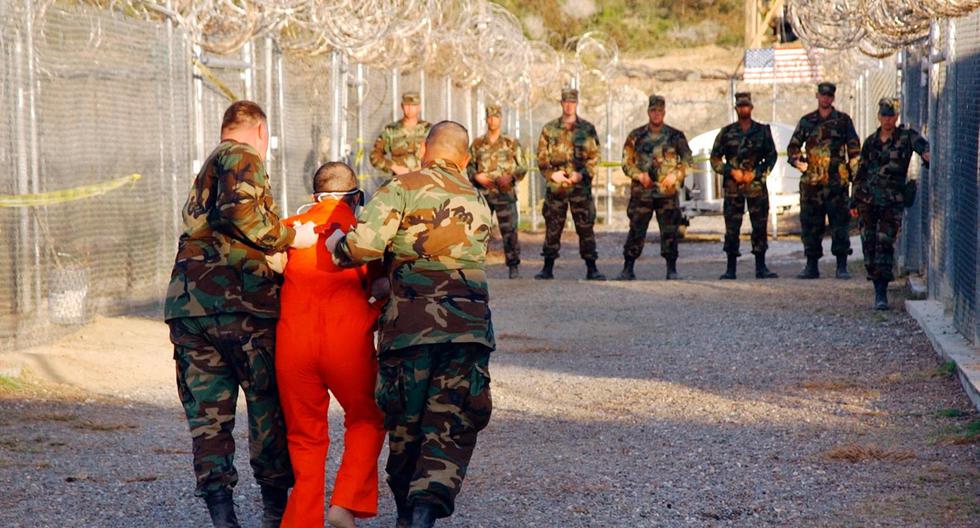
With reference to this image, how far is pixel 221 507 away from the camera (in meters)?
5.05

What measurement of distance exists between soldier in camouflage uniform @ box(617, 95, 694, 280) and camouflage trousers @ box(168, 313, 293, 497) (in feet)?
32.3

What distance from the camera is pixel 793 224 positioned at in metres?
24.0

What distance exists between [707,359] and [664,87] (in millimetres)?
28013

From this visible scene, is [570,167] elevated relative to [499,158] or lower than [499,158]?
lower

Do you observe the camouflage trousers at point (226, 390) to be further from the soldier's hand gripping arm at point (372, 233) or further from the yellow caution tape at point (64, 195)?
the yellow caution tape at point (64, 195)

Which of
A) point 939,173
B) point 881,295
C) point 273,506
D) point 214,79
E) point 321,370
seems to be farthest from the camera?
point 214,79

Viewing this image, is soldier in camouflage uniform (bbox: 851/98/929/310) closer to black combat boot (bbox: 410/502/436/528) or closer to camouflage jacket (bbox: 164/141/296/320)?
black combat boot (bbox: 410/502/436/528)

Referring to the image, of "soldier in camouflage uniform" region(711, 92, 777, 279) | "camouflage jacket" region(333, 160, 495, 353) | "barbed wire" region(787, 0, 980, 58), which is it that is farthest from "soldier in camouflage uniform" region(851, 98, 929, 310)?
"camouflage jacket" region(333, 160, 495, 353)

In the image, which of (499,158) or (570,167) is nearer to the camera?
(499,158)

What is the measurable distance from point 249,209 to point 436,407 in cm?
91

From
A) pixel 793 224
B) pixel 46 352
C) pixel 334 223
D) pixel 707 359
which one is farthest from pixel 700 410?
pixel 793 224

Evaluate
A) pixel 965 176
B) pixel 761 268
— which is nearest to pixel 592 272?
pixel 761 268

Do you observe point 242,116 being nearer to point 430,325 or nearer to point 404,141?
point 430,325

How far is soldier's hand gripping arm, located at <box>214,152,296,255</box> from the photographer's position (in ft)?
16.2
